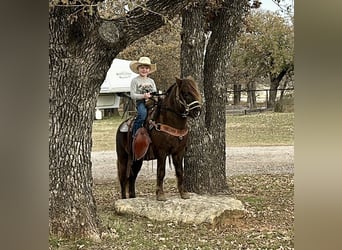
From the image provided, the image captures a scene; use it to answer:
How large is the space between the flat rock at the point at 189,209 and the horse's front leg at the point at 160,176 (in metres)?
0.02

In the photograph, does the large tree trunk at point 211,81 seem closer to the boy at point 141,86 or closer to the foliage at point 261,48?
the foliage at point 261,48

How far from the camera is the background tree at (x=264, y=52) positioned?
165cm

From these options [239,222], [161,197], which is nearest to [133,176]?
[161,197]

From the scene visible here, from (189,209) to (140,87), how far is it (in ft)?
1.72

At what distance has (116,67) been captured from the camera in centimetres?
175

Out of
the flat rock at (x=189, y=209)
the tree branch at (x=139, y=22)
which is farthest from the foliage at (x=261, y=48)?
the flat rock at (x=189, y=209)

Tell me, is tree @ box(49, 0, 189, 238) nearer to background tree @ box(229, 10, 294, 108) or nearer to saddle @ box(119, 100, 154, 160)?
saddle @ box(119, 100, 154, 160)

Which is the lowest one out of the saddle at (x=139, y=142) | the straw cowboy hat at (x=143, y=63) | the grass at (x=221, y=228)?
the grass at (x=221, y=228)

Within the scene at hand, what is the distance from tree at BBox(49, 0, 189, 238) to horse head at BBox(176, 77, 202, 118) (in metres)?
0.25

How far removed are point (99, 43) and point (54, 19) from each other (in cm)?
20

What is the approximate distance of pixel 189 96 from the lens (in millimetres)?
1746

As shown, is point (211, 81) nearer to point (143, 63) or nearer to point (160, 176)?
point (143, 63)
